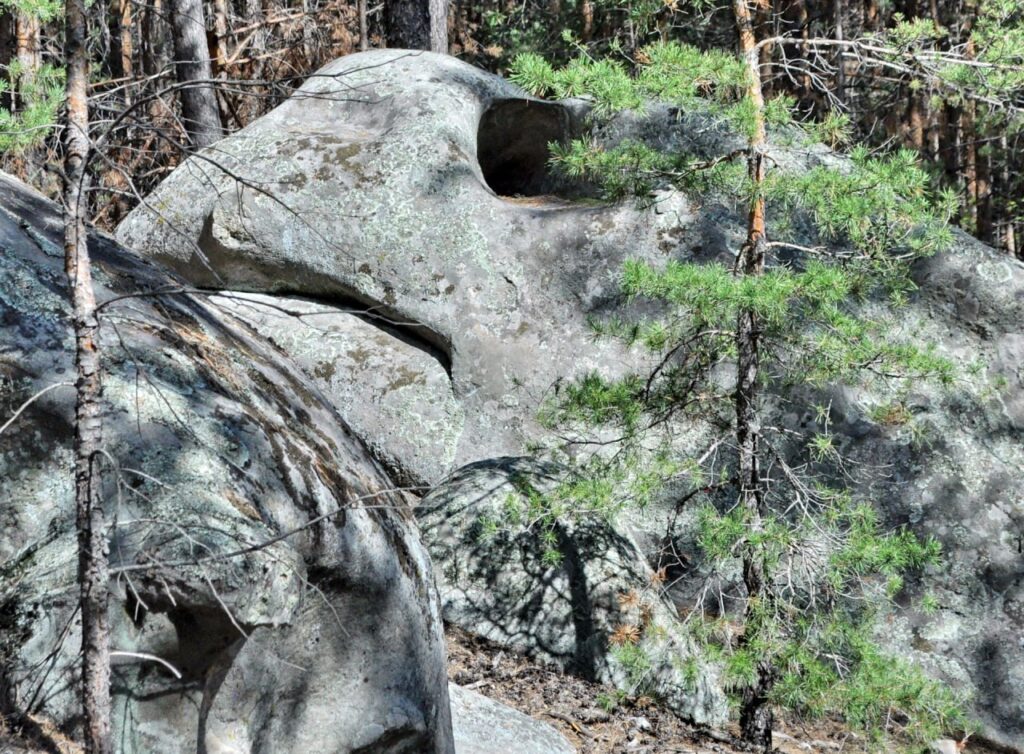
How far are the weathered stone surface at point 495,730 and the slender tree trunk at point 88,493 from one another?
2.15 m

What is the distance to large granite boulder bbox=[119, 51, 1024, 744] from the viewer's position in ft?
21.1

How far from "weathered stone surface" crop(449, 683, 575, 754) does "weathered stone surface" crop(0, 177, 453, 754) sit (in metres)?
0.58

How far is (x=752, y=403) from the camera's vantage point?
5.20 metres

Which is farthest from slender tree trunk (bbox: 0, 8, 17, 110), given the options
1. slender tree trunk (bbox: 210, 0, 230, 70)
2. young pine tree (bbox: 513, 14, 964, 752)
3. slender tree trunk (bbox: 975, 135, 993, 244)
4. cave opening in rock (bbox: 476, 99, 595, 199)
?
slender tree trunk (bbox: 975, 135, 993, 244)

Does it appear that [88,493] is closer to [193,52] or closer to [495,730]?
[495,730]

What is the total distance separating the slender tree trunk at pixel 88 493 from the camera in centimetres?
241

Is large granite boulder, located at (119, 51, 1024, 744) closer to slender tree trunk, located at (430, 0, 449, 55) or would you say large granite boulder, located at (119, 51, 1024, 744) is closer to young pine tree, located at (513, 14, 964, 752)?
young pine tree, located at (513, 14, 964, 752)

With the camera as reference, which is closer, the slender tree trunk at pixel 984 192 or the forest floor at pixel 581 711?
the forest floor at pixel 581 711

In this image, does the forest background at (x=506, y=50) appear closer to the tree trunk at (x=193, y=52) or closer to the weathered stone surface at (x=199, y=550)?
the tree trunk at (x=193, y=52)

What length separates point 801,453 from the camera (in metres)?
6.73

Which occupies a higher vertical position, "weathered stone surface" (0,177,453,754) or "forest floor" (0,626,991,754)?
"weathered stone surface" (0,177,453,754)

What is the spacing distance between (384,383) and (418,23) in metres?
4.35

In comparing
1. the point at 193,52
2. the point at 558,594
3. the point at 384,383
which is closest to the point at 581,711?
the point at 558,594

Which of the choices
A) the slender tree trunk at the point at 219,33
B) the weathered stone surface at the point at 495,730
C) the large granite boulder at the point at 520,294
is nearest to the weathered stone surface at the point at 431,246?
the large granite boulder at the point at 520,294
